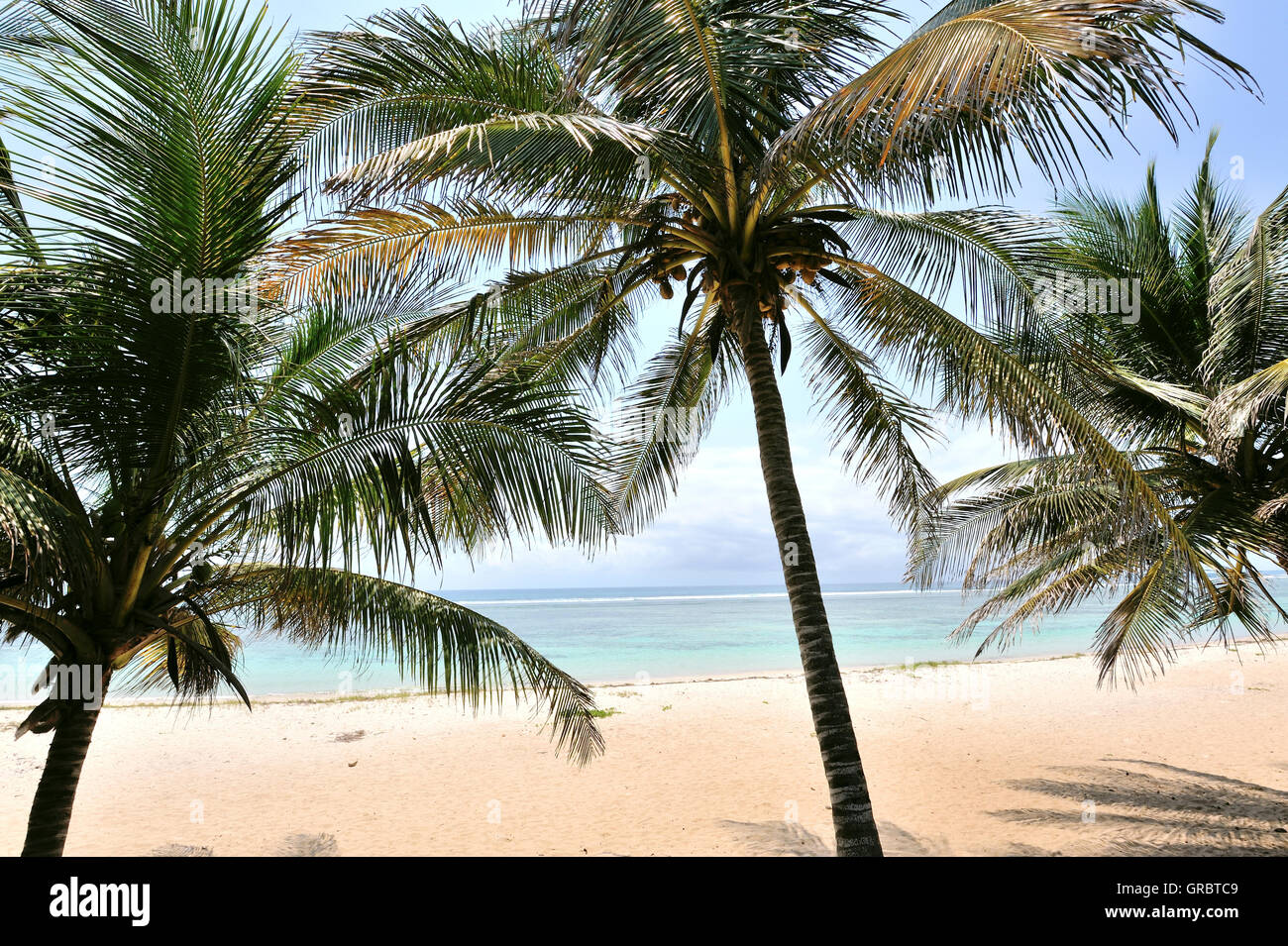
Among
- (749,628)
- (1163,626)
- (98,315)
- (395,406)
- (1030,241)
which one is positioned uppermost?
(1030,241)

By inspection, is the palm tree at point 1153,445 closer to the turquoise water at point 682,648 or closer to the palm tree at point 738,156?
the palm tree at point 738,156

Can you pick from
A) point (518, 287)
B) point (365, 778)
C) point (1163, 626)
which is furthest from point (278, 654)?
point (1163, 626)

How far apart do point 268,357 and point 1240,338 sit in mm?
8590

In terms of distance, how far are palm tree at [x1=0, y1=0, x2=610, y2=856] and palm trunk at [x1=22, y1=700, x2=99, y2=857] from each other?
0.01 meters

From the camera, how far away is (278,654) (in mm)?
30719

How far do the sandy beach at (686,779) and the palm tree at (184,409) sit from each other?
4114mm

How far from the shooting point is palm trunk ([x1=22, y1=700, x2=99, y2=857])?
162 inches

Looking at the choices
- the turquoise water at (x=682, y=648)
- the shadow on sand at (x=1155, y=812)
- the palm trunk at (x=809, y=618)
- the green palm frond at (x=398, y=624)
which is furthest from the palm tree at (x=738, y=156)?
the turquoise water at (x=682, y=648)

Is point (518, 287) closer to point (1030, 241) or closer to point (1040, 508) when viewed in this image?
point (1030, 241)

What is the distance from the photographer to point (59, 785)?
4223mm

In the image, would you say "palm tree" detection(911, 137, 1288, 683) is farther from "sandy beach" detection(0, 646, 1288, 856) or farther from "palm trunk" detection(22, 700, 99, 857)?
"palm trunk" detection(22, 700, 99, 857)

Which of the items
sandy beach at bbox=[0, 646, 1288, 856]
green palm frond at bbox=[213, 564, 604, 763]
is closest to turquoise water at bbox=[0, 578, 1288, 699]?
sandy beach at bbox=[0, 646, 1288, 856]

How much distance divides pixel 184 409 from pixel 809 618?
4145 mm

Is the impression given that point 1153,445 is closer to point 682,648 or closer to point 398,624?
point 398,624
